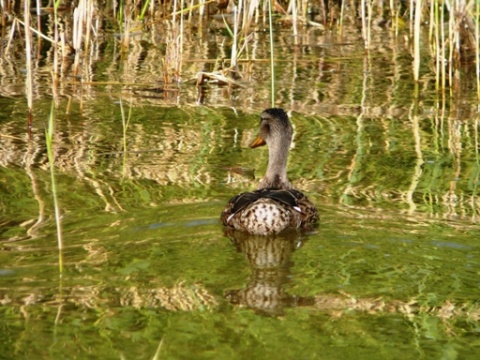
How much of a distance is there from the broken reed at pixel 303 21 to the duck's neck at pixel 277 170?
217cm

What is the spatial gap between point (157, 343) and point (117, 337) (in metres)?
0.22

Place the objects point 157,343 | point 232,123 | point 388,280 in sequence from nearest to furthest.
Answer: point 157,343 < point 388,280 < point 232,123

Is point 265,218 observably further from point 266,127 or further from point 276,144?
point 266,127

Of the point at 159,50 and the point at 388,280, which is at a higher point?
the point at 159,50

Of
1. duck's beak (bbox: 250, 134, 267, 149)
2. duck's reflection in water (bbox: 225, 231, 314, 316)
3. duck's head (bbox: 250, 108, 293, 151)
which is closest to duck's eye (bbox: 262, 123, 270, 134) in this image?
duck's head (bbox: 250, 108, 293, 151)

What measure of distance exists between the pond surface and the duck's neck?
0.92 feet

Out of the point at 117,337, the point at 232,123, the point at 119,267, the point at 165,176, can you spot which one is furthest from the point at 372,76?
the point at 117,337

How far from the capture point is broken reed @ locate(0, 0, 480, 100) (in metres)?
11.1

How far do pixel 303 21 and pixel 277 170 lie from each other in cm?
774

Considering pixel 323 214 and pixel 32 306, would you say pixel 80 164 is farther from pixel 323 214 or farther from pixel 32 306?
pixel 32 306

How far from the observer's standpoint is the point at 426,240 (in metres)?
A: 6.60

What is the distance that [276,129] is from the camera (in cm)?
827

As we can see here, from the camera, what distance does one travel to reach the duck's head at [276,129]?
819 centimetres

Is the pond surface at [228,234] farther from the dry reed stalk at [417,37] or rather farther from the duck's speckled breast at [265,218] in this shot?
the dry reed stalk at [417,37]
